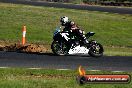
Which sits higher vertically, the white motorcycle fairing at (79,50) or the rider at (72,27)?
the rider at (72,27)

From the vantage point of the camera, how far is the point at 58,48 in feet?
67.2

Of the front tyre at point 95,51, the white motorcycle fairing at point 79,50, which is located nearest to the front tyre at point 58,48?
the white motorcycle fairing at point 79,50

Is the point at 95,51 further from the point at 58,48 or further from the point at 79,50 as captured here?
the point at 58,48

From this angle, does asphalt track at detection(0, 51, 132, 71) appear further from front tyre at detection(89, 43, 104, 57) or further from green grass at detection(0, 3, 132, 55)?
green grass at detection(0, 3, 132, 55)

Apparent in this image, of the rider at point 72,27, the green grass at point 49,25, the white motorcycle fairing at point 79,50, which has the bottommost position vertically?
the green grass at point 49,25

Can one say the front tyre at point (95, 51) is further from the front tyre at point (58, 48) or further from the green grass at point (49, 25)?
the green grass at point (49, 25)

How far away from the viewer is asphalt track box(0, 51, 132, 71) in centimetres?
1728

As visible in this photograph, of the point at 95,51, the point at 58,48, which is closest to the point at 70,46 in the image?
the point at 58,48

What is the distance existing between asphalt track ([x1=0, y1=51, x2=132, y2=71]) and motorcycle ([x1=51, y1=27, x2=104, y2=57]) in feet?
1.28

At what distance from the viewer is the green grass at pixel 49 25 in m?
29.2

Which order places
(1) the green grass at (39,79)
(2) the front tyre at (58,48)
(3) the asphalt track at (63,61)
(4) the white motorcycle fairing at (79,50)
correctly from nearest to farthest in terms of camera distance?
(1) the green grass at (39,79), (3) the asphalt track at (63,61), (2) the front tyre at (58,48), (4) the white motorcycle fairing at (79,50)

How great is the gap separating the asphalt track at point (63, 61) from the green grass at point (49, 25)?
327 inches

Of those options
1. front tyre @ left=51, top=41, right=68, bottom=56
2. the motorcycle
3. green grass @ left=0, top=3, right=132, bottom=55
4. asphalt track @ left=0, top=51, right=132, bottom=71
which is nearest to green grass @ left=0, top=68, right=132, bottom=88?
asphalt track @ left=0, top=51, right=132, bottom=71

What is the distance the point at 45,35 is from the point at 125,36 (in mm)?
6069
